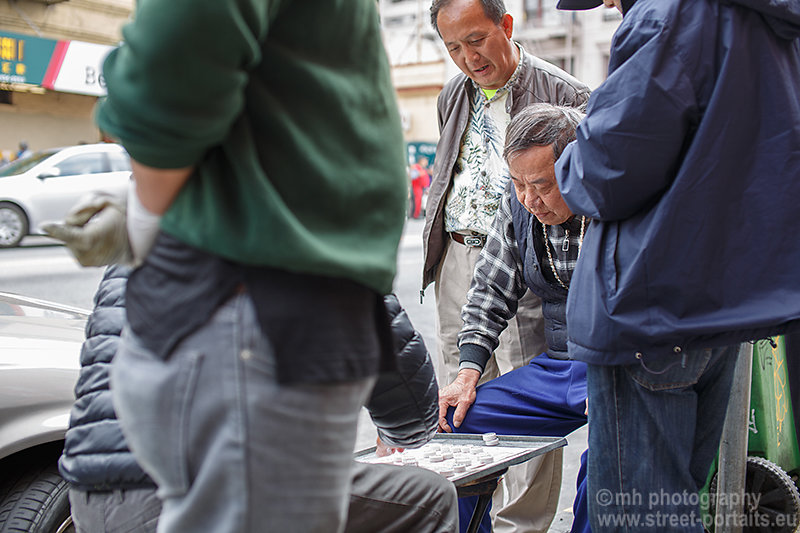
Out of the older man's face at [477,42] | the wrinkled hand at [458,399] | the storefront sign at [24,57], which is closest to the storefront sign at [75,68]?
the storefront sign at [24,57]

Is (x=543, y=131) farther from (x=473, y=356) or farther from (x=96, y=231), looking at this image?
(x=96, y=231)

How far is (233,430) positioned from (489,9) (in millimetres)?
2394

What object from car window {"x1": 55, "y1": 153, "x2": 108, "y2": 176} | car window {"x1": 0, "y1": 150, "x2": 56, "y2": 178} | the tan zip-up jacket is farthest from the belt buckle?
car window {"x1": 0, "y1": 150, "x2": 56, "y2": 178}

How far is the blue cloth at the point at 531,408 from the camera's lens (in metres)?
2.35

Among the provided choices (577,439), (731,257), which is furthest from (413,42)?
(731,257)

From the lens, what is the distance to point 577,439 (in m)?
4.33

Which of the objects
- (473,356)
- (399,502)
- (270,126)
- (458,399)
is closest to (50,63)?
(473,356)

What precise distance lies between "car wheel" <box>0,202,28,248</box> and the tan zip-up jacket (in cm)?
1067

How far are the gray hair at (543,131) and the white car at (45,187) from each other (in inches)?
415

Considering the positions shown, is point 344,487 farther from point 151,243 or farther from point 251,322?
point 151,243

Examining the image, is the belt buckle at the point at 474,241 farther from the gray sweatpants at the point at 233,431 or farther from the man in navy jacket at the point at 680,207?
the gray sweatpants at the point at 233,431

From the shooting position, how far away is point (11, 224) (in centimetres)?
1227

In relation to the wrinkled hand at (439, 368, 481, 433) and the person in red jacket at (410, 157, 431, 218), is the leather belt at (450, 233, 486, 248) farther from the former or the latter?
the person in red jacket at (410, 157, 431, 218)

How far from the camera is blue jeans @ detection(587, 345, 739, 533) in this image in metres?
1.78
